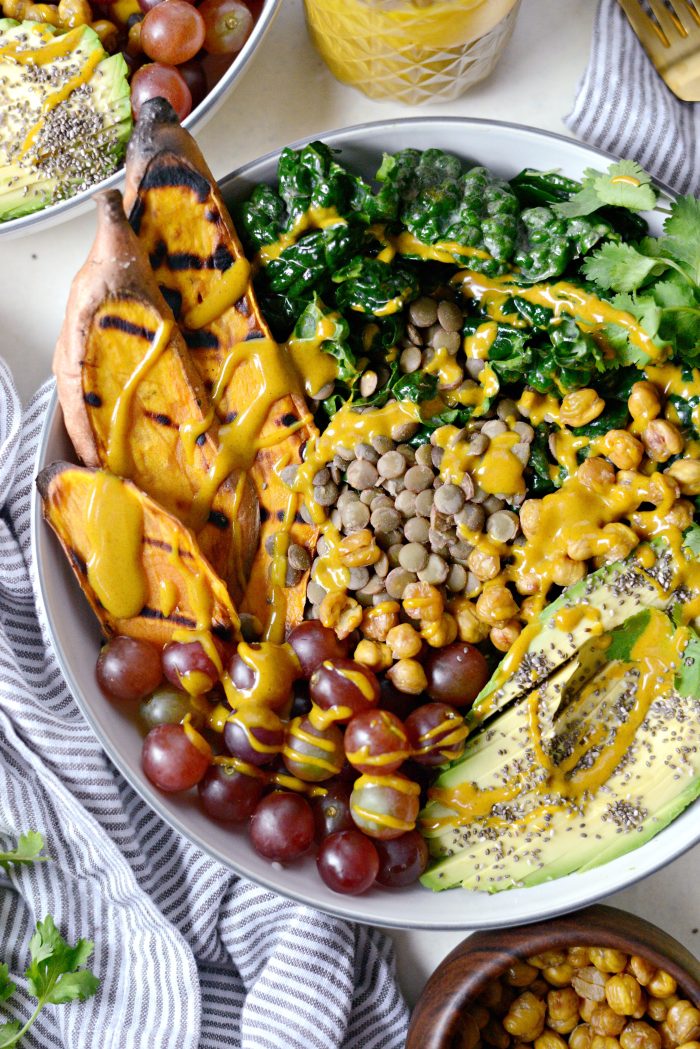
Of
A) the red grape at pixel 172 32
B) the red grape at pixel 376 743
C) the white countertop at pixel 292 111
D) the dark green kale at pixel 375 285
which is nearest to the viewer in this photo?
the red grape at pixel 376 743

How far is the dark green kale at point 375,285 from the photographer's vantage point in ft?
5.79

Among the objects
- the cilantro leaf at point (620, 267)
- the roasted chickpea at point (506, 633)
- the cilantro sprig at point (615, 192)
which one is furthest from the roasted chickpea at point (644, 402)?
the roasted chickpea at point (506, 633)

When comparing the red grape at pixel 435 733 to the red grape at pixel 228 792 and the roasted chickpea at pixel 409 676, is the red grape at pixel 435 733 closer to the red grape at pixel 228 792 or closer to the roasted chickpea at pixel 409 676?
the roasted chickpea at pixel 409 676

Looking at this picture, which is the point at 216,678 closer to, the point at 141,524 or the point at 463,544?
the point at 141,524

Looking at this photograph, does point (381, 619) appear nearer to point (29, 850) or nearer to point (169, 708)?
point (169, 708)

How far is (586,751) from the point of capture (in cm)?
175

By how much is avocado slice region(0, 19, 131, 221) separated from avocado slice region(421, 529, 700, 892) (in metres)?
1.11

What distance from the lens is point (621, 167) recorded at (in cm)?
171

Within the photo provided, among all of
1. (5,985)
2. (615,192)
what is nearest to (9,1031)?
(5,985)

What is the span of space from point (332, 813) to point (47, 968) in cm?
55

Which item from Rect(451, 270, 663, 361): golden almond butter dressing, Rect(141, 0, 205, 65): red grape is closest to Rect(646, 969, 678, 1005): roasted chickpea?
Rect(451, 270, 663, 361): golden almond butter dressing

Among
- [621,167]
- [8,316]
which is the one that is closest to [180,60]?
[8,316]

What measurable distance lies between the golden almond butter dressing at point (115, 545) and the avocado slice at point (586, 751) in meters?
0.59

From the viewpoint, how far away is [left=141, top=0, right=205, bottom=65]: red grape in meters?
1.88
